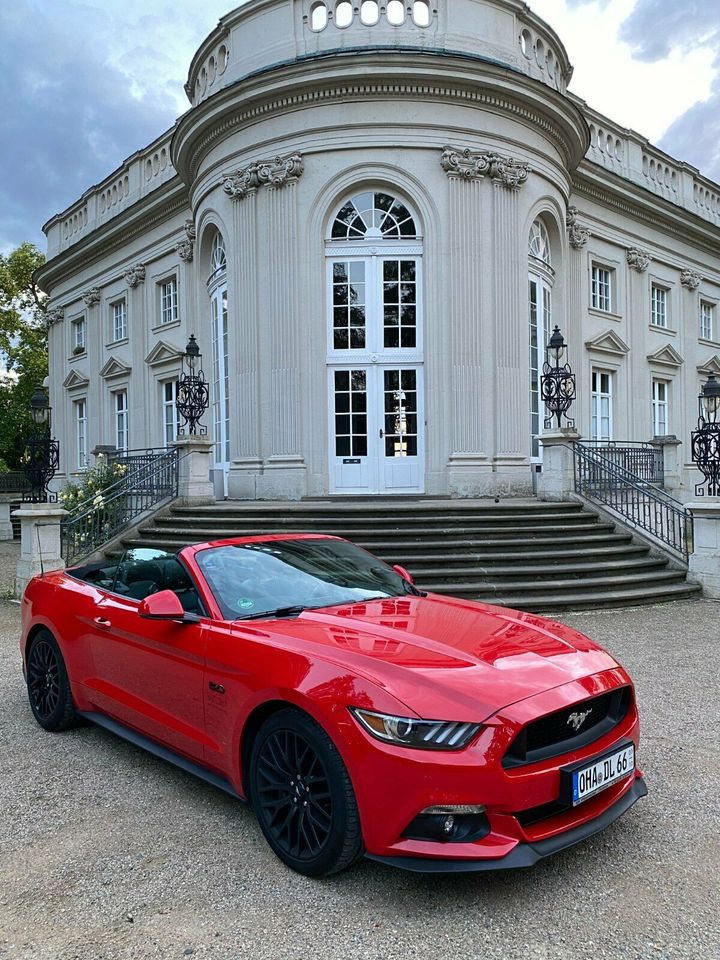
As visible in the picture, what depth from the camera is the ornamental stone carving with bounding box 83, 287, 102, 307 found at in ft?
82.0

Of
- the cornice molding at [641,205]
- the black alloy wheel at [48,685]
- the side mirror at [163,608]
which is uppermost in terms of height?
the cornice molding at [641,205]

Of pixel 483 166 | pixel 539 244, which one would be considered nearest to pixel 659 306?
pixel 539 244

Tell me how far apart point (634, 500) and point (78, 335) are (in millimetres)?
22027

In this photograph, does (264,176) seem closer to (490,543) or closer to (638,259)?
(490,543)

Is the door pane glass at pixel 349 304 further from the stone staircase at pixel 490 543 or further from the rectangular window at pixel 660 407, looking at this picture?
the rectangular window at pixel 660 407

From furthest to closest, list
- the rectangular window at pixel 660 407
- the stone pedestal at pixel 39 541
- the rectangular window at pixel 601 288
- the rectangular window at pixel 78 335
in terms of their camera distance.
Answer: the rectangular window at pixel 78 335 → the rectangular window at pixel 660 407 → the rectangular window at pixel 601 288 → the stone pedestal at pixel 39 541

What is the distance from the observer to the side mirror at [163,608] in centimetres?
384

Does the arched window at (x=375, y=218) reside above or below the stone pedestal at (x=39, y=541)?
above

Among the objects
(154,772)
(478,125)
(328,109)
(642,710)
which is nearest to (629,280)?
(478,125)

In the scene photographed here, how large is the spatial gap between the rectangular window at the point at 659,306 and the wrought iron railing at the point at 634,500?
1078 centimetres

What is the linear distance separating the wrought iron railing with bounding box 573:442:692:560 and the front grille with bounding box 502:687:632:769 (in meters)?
8.54

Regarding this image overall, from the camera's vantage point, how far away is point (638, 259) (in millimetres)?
21203

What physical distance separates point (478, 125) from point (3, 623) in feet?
41.8

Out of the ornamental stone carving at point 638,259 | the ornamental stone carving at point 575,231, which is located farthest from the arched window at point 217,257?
the ornamental stone carving at point 638,259
